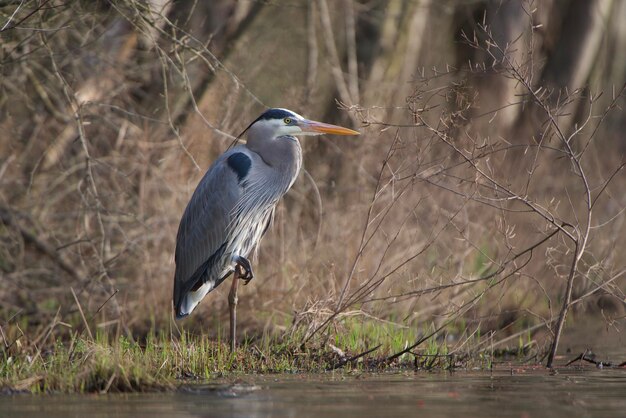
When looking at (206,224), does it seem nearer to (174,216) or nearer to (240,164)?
(240,164)

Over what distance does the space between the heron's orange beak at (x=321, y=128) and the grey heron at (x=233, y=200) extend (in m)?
0.03

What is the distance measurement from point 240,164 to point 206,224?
1.74ft

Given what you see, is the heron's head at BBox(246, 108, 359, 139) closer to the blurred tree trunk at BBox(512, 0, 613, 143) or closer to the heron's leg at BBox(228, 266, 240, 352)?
the heron's leg at BBox(228, 266, 240, 352)

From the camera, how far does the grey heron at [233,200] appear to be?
26.6ft

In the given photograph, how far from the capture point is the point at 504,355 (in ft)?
25.5

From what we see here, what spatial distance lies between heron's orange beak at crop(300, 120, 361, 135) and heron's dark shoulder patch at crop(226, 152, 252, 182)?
466 millimetres

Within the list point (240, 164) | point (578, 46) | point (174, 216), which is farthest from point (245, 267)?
point (578, 46)

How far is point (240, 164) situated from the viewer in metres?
8.10

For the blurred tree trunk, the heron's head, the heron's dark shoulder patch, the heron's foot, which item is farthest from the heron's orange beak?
the blurred tree trunk

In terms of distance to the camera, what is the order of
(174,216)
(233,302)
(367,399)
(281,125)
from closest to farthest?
(367,399), (233,302), (281,125), (174,216)

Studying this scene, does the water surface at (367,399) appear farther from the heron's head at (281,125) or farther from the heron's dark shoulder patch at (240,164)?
the heron's head at (281,125)

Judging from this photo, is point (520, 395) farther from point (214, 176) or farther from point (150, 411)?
point (214, 176)

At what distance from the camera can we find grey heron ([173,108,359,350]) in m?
8.11

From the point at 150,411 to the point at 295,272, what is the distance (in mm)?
3930
